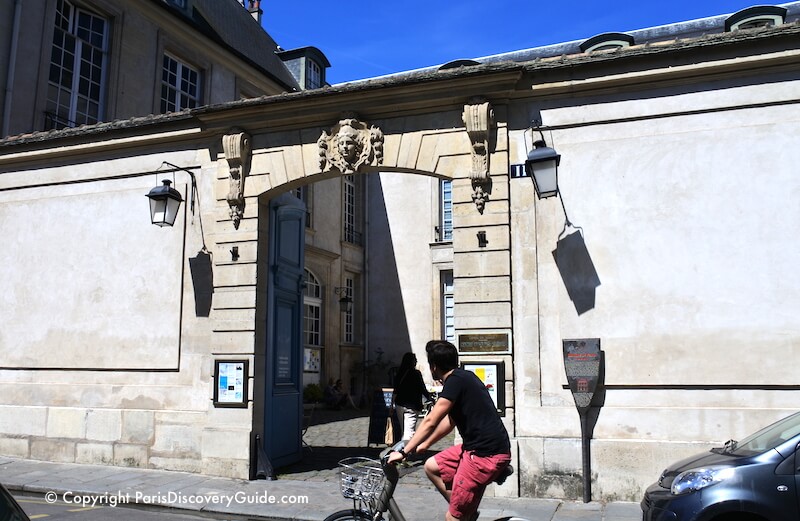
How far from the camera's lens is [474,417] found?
4223 mm

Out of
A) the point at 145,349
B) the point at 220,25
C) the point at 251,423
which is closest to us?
the point at 251,423

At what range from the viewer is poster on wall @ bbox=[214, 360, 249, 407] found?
29.2 feet

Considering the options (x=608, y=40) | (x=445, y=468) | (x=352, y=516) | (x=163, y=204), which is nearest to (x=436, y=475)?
(x=445, y=468)

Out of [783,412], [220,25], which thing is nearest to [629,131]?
[783,412]

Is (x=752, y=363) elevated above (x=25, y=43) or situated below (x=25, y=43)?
below

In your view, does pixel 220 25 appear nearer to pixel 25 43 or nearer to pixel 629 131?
pixel 25 43

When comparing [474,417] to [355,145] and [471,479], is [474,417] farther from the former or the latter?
[355,145]

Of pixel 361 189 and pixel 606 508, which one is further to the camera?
pixel 361 189

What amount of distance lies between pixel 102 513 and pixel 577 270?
5565mm

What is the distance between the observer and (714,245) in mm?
7477

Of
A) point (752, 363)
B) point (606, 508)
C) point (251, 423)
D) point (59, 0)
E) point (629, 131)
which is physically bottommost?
point (606, 508)

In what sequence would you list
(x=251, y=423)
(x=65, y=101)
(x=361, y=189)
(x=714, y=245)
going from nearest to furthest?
1. (x=714, y=245)
2. (x=251, y=423)
3. (x=65, y=101)
4. (x=361, y=189)

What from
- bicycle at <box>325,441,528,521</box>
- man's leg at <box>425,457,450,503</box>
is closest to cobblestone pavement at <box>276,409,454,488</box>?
man's leg at <box>425,457,450,503</box>

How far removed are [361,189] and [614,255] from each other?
1588 cm
